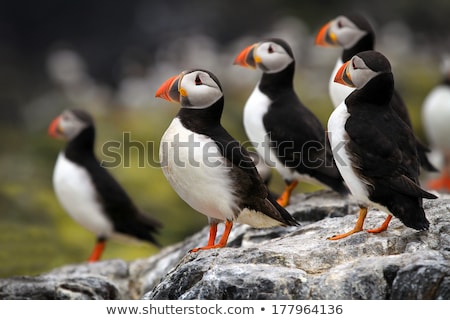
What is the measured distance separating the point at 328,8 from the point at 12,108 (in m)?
13.6

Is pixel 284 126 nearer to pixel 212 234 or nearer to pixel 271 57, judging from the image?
pixel 271 57

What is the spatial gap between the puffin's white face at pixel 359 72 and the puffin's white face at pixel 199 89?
84 centimetres

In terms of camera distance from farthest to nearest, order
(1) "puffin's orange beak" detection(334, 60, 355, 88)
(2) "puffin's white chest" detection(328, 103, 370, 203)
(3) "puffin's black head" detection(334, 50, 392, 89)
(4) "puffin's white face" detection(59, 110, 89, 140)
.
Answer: (4) "puffin's white face" detection(59, 110, 89, 140), (1) "puffin's orange beak" detection(334, 60, 355, 88), (3) "puffin's black head" detection(334, 50, 392, 89), (2) "puffin's white chest" detection(328, 103, 370, 203)

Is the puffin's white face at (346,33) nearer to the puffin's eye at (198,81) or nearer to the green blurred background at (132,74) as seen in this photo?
the puffin's eye at (198,81)

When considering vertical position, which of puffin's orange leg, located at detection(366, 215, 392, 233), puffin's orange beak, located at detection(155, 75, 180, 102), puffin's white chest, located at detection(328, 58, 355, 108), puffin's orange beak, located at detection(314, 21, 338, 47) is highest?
puffin's orange beak, located at detection(314, 21, 338, 47)

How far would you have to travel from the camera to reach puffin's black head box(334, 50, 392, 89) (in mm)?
5410

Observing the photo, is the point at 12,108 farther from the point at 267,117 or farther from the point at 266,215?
the point at 266,215

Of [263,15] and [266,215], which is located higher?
[263,15]

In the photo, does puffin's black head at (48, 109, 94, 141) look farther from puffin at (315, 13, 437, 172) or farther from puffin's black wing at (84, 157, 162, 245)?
puffin at (315, 13, 437, 172)

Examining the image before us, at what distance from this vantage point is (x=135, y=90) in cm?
2400

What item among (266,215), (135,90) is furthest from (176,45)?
(266,215)

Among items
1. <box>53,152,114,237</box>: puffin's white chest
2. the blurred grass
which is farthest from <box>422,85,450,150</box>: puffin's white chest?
<box>53,152,114,237</box>: puffin's white chest

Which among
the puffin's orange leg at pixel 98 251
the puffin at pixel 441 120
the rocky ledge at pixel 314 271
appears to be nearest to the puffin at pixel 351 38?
the rocky ledge at pixel 314 271

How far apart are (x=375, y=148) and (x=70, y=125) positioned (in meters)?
4.54
